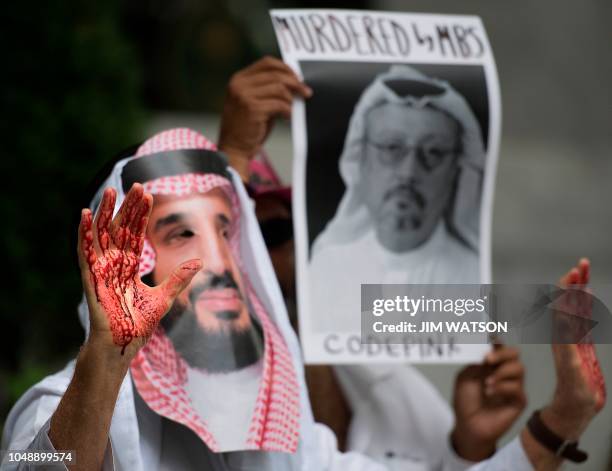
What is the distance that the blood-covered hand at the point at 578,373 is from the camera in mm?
2650

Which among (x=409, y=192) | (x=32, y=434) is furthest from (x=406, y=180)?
(x=32, y=434)

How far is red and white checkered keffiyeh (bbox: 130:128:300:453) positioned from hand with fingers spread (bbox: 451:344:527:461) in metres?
0.82

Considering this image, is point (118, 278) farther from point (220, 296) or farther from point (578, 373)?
point (578, 373)

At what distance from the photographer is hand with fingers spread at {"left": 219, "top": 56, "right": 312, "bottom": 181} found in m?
2.87

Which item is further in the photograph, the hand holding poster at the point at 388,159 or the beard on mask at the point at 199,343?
the hand holding poster at the point at 388,159

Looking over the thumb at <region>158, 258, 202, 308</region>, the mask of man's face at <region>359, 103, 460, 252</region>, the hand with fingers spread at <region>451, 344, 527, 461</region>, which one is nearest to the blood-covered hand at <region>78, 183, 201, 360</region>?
the thumb at <region>158, 258, 202, 308</region>

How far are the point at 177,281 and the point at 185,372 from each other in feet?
1.36

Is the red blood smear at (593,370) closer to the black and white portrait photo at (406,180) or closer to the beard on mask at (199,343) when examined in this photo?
the black and white portrait photo at (406,180)

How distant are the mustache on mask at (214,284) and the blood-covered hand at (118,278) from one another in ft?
1.26

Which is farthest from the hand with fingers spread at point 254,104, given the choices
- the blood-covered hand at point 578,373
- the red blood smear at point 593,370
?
the red blood smear at point 593,370

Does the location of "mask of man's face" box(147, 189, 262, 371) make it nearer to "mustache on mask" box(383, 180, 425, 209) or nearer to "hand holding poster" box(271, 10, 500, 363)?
"hand holding poster" box(271, 10, 500, 363)

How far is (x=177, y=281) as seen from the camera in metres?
2.11

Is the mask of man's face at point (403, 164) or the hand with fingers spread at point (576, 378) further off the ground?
the mask of man's face at point (403, 164)

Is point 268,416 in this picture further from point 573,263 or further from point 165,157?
point 573,263
